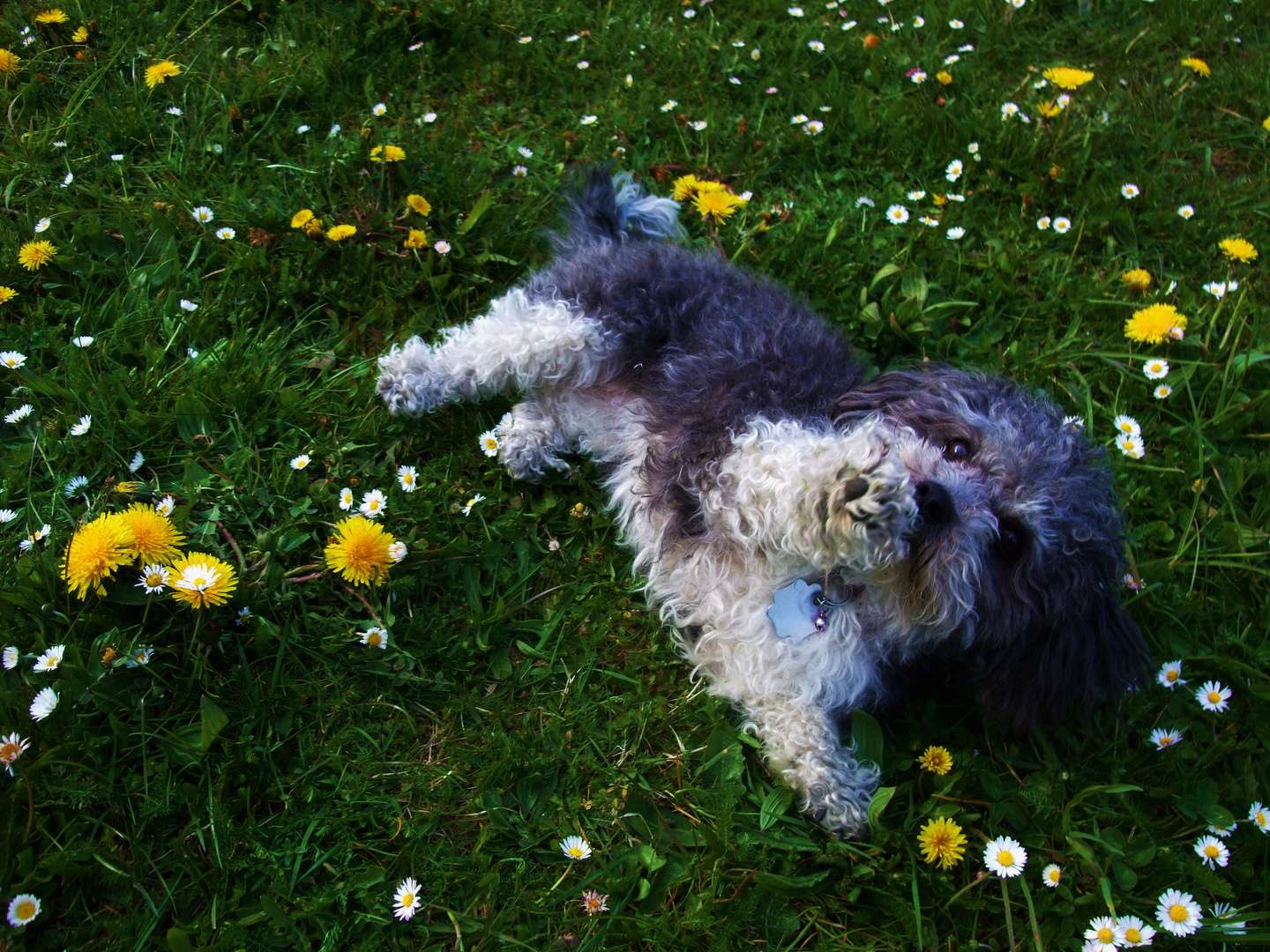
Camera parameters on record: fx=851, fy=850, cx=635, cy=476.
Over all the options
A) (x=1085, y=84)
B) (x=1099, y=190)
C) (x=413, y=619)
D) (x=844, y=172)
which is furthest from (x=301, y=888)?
(x=1085, y=84)

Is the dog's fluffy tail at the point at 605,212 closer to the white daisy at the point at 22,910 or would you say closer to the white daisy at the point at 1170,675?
the white daisy at the point at 1170,675

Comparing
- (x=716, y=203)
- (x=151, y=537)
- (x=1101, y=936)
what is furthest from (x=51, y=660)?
(x=716, y=203)

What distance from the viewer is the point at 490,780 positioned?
8.79 feet

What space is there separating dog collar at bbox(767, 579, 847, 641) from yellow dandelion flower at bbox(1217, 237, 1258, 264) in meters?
2.98

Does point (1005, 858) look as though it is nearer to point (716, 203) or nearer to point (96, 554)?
point (96, 554)

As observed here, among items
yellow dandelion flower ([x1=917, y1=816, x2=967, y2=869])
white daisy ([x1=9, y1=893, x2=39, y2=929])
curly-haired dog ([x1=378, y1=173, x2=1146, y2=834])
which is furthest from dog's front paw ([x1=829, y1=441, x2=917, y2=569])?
white daisy ([x1=9, y1=893, x2=39, y2=929])

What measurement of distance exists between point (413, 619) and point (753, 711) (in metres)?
1.20

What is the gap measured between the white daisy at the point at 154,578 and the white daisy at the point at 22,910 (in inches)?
33.1

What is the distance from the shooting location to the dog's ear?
260cm

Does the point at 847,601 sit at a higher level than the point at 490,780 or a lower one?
higher

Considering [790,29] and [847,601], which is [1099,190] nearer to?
[790,29]

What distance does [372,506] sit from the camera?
3135 mm

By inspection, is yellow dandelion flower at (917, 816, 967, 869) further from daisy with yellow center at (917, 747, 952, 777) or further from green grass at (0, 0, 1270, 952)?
daisy with yellow center at (917, 747, 952, 777)

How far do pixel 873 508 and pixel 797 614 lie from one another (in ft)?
1.87
